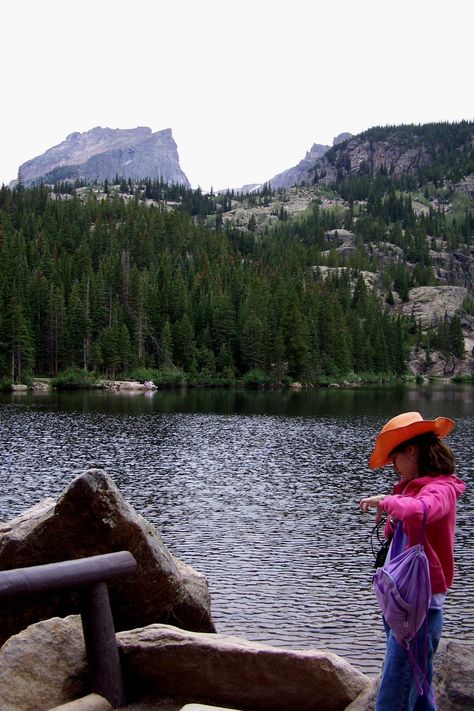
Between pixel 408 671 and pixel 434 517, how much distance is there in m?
1.48

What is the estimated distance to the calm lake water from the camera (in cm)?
1731

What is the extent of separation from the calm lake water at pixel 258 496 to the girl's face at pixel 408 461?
29.9 ft

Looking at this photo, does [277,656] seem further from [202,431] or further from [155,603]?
[202,431]

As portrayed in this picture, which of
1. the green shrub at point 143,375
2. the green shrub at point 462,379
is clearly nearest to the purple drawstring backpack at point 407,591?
the green shrub at point 143,375

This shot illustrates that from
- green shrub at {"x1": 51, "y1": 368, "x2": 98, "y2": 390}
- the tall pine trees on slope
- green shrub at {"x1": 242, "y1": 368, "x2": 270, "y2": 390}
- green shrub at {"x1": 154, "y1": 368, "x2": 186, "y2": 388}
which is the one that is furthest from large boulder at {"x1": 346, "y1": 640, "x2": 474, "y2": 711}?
green shrub at {"x1": 242, "y1": 368, "x2": 270, "y2": 390}

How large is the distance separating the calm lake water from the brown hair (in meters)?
9.24

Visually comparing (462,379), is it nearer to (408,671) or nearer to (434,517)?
(408,671)

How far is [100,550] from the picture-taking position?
1120 cm

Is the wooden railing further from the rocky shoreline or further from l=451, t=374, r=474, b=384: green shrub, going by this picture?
l=451, t=374, r=474, b=384: green shrub

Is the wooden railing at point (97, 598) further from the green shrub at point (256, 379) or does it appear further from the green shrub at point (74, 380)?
the green shrub at point (256, 379)

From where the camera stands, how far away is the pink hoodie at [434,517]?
590 cm

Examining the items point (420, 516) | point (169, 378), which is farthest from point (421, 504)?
point (169, 378)

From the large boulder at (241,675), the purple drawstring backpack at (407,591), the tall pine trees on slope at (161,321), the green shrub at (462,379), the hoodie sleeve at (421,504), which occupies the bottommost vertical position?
the green shrub at (462,379)

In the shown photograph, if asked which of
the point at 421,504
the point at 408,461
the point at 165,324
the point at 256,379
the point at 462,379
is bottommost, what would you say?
the point at 462,379
